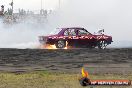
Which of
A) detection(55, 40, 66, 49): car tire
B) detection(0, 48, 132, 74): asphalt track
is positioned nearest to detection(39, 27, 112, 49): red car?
detection(55, 40, 66, 49): car tire

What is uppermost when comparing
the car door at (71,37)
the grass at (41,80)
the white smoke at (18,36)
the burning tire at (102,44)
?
the grass at (41,80)

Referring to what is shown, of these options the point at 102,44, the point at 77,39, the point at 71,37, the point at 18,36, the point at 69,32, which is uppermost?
the point at 69,32

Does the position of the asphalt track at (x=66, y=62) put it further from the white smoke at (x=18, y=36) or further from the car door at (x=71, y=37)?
the white smoke at (x=18, y=36)

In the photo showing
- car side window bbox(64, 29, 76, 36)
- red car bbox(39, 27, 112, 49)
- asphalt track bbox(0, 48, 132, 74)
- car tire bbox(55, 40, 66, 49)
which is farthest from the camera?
car side window bbox(64, 29, 76, 36)

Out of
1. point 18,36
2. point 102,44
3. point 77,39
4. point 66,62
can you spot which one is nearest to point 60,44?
point 77,39

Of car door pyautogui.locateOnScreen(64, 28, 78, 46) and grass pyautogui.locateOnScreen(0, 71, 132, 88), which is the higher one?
grass pyautogui.locateOnScreen(0, 71, 132, 88)

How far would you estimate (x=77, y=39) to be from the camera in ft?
89.8

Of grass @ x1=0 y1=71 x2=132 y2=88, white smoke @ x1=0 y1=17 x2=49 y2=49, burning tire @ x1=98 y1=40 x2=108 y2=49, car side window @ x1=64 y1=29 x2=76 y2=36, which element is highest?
grass @ x1=0 y1=71 x2=132 y2=88

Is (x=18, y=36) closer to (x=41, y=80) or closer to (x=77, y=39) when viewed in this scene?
(x=77, y=39)

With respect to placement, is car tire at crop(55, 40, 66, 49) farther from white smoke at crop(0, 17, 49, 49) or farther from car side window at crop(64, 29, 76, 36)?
white smoke at crop(0, 17, 49, 49)

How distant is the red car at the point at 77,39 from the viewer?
27.2m

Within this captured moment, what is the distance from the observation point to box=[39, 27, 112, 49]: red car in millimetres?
27188

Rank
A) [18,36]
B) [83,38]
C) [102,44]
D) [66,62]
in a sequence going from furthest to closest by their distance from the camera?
[18,36] → [102,44] → [83,38] → [66,62]

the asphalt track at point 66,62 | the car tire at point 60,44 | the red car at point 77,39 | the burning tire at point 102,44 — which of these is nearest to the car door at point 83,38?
the red car at point 77,39
